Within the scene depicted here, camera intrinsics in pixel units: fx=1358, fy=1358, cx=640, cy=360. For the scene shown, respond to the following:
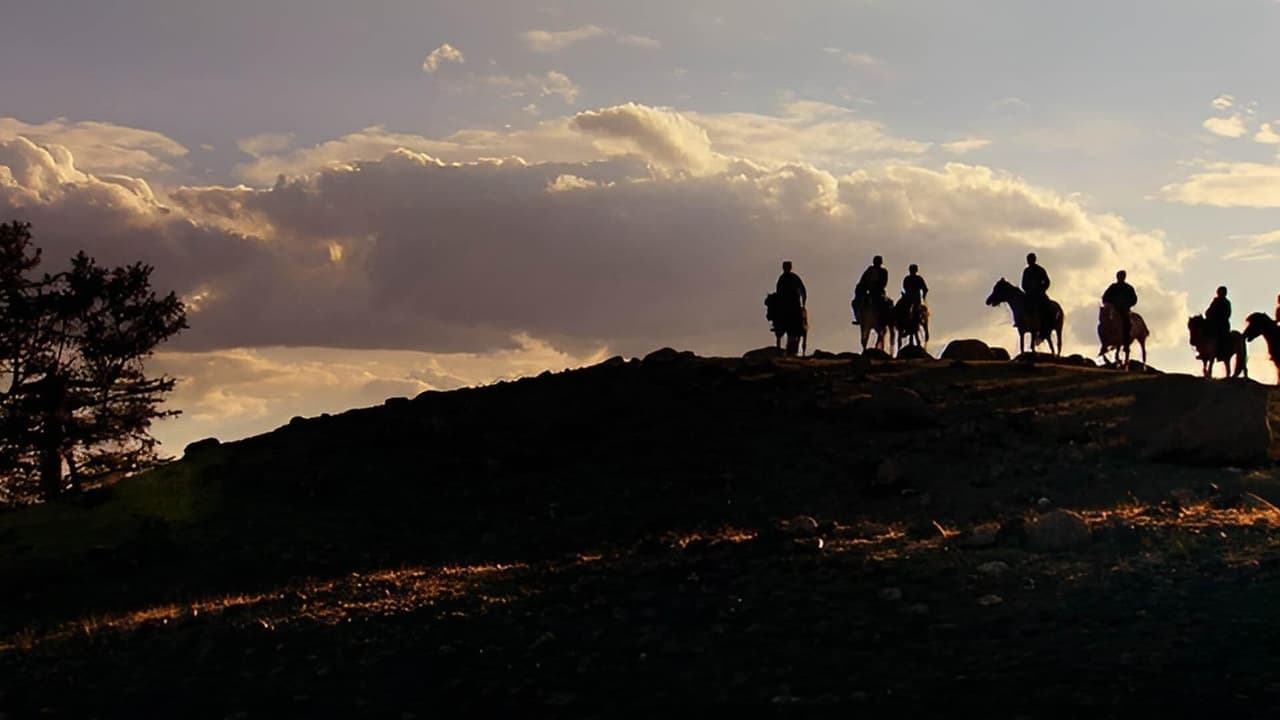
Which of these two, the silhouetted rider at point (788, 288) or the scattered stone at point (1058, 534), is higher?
the silhouetted rider at point (788, 288)

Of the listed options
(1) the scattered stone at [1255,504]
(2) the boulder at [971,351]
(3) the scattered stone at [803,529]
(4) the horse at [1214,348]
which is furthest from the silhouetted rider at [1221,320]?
(3) the scattered stone at [803,529]

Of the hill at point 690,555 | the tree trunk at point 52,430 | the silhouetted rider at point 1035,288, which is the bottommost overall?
the hill at point 690,555

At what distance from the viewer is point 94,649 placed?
14555 millimetres

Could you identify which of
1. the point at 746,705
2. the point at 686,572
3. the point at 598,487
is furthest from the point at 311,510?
the point at 746,705

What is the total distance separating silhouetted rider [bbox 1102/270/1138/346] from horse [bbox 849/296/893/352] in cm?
586

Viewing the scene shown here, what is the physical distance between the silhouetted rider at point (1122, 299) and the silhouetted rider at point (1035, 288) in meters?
1.62

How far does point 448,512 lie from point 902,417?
941 cm

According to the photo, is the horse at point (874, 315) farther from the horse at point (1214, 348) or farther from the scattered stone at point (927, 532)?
the scattered stone at point (927, 532)

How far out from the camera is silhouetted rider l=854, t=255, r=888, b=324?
36.5 metres

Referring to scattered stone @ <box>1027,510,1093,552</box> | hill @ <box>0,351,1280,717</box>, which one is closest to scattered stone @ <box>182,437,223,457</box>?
hill @ <box>0,351,1280,717</box>

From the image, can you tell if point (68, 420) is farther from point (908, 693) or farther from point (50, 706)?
point (908, 693)

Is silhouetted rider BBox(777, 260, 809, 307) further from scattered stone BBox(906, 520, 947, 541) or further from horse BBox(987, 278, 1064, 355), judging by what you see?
scattered stone BBox(906, 520, 947, 541)

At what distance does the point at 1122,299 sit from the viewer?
3662 centimetres

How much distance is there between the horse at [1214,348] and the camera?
3550 centimetres
